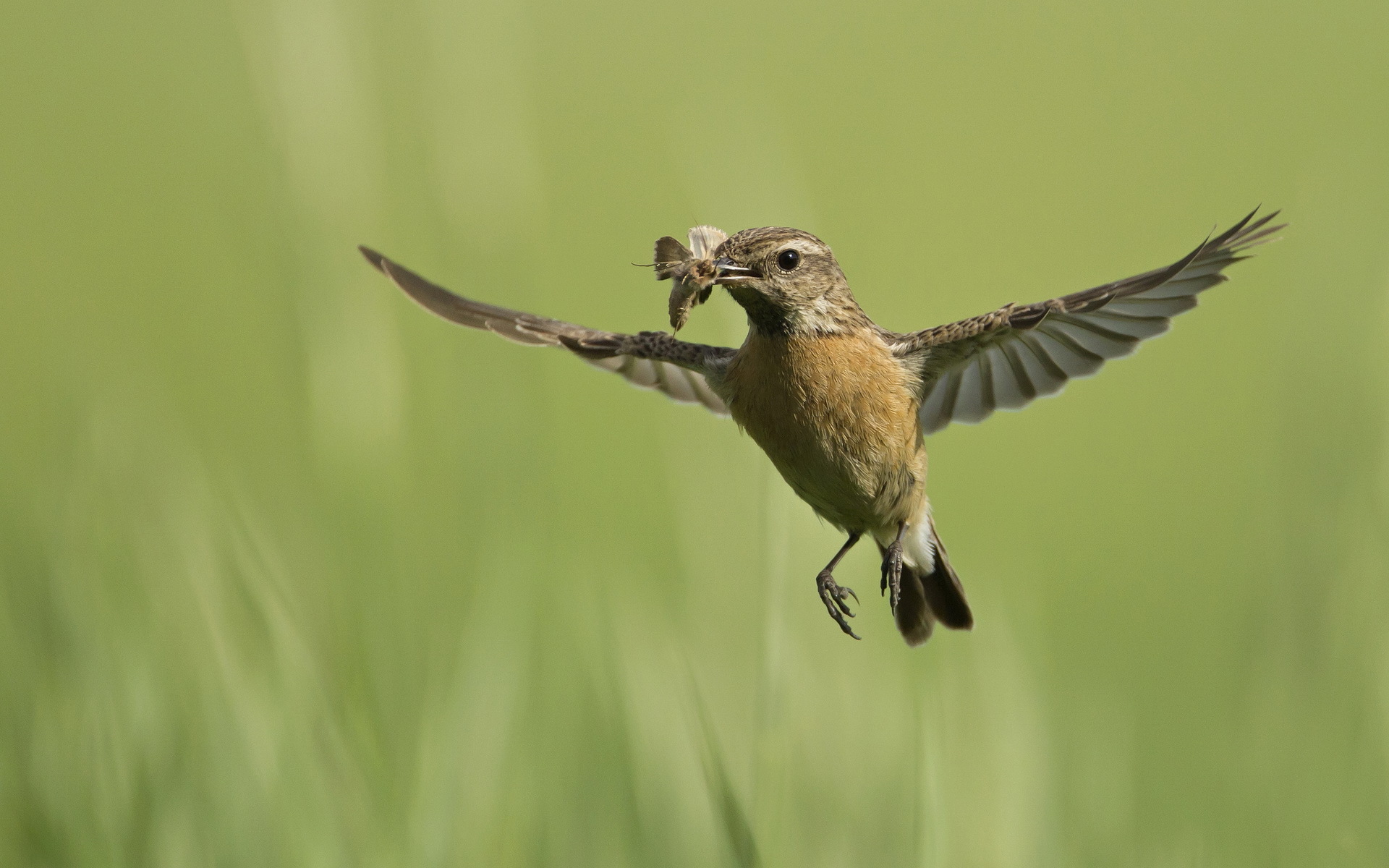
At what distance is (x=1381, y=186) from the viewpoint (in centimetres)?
411

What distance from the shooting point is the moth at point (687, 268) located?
123 inches

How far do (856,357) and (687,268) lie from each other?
2.22ft

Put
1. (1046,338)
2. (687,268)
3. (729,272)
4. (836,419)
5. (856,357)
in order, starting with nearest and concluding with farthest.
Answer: (687,268) < (729,272) < (836,419) < (856,357) < (1046,338)

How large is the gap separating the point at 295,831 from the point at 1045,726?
5.82 feet

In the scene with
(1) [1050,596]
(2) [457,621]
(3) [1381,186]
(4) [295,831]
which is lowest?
(1) [1050,596]

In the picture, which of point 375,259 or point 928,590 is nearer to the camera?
point 375,259

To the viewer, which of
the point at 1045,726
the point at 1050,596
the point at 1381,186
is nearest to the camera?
the point at 1045,726

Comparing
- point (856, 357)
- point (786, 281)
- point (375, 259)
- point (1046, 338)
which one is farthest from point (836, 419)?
point (375, 259)

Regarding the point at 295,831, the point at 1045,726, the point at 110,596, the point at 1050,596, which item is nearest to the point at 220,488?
the point at 110,596

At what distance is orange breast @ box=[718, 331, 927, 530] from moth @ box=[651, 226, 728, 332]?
1.03ft

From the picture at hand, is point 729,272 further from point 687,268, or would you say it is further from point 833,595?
point 833,595

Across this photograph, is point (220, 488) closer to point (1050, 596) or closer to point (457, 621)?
point (457, 621)

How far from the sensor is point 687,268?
126 inches

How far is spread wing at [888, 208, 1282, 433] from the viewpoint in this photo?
3.27 m
